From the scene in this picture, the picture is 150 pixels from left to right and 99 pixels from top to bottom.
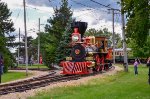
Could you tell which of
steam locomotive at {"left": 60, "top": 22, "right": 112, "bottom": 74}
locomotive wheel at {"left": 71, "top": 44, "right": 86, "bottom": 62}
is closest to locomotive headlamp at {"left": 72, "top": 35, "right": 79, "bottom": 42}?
steam locomotive at {"left": 60, "top": 22, "right": 112, "bottom": 74}

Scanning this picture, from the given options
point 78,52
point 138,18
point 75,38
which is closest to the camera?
point 138,18

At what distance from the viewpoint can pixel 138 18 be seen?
24.2m

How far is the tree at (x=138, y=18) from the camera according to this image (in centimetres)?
2408

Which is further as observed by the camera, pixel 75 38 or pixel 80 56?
pixel 80 56

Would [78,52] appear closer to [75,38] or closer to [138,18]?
[75,38]

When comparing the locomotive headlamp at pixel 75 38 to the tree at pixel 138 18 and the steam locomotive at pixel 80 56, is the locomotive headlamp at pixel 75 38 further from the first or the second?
the tree at pixel 138 18

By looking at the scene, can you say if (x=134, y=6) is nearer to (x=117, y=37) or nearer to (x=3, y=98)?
(x=3, y=98)

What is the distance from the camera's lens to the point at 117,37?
19200cm

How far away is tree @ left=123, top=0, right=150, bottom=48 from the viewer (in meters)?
24.1

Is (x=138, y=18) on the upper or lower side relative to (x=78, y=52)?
upper

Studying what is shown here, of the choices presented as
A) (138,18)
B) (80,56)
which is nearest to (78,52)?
(80,56)

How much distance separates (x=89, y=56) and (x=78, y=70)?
2.45 m

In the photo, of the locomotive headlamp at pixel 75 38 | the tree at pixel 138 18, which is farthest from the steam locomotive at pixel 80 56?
the tree at pixel 138 18

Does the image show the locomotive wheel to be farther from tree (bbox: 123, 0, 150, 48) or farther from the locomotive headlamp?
tree (bbox: 123, 0, 150, 48)
